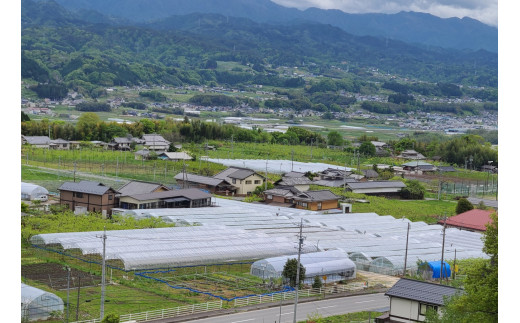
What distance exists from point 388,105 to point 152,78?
34.7 metres

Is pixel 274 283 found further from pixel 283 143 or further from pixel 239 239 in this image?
pixel 283 143

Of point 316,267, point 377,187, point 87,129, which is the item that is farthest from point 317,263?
point 87,129

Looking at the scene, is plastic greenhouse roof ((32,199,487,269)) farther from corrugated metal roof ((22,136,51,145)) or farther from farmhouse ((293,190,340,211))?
corrugated metal roof ((22,136,51,145))

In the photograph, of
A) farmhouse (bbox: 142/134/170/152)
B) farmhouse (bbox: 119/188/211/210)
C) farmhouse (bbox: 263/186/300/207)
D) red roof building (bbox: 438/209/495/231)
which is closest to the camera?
farmhouse (bbox: 119/188/211/210)

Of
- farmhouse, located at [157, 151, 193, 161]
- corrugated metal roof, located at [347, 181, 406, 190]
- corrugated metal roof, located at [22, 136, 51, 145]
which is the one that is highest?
corrugated metal roof, located at [22, 136, 51, 145]

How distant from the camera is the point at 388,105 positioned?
100 m

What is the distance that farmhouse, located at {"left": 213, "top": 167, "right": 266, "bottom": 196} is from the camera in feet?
93.2

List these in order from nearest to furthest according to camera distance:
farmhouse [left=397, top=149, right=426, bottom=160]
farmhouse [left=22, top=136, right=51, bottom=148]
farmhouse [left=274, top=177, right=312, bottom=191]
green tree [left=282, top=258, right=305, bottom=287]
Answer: green tree [left=282, top=258, right=305, bottom=287], farmhouse [left=274, top=177, right=312, bottom=191], farmhouse [left=22, top=136, right=51, bottom=148], farmhouse [left=397, top=149, right=426, bottom=160]

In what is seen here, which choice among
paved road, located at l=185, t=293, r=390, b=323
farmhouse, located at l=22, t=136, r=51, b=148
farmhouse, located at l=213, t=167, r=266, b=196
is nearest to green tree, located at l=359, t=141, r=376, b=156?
farmhouse, located at l=213, t=167, r=266, b=196

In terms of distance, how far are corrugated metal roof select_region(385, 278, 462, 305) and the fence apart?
2.33 m

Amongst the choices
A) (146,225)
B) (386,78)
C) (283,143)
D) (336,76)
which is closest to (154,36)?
(336,76)

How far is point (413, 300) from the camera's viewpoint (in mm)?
11062

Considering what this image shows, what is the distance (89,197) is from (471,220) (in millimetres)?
12083

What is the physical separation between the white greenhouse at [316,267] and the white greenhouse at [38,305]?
4.84m
